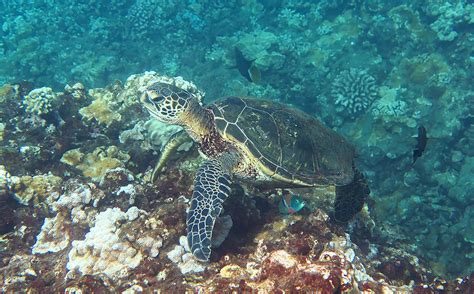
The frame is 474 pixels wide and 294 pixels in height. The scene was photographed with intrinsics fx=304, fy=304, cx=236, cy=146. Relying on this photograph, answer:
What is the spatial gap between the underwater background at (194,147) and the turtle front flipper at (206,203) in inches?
9.2

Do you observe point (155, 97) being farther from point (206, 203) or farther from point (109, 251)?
point (109, 251)

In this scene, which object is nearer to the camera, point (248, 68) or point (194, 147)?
point (194, 147)

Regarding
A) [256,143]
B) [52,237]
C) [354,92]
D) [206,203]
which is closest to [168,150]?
[256,143]

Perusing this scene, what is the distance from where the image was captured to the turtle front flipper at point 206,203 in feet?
9.35

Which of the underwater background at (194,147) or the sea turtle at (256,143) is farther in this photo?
the sea turtle at (256,143)

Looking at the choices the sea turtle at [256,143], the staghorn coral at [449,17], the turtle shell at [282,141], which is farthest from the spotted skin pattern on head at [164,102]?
the staghorn coral at [449,17]

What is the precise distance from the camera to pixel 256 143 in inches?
158

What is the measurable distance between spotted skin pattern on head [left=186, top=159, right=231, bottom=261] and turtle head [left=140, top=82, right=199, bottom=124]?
877 millimetres

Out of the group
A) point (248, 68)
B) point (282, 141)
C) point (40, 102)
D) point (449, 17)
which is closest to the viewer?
point (282, 141)

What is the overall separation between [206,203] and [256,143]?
120cm

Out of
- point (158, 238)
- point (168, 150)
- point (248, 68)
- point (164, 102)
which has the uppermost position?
point (164, 102)

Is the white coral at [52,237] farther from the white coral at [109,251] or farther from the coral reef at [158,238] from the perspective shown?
the white coral at [109,251]

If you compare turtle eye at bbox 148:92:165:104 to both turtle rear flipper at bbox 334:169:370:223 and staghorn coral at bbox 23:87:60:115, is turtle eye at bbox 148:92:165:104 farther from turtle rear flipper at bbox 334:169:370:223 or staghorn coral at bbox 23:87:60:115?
turtle rear flipper at bbox 334:169:370:223

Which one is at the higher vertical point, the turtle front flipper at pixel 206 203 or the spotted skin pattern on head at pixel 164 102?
the spotted skin pattern on head at pixel 164 102
